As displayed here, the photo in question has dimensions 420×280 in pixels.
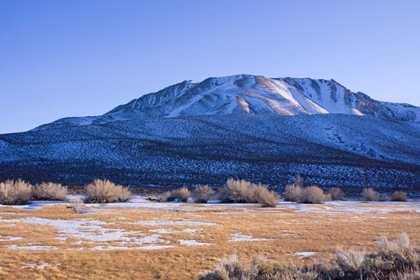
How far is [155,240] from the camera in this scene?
1530cm

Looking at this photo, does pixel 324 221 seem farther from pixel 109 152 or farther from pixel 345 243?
pixel 109 152

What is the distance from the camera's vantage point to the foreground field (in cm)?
1088

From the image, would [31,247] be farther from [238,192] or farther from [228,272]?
[238,192]

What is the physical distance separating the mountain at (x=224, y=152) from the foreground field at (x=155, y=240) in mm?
26404

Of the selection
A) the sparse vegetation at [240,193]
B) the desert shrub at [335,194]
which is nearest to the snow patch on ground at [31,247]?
the sparse vegetation at [240,193]

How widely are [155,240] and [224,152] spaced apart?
5603 cm

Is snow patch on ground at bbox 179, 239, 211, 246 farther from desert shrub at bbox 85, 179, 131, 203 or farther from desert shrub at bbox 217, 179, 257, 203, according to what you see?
desert shrub at bbox 217, 179, 257, 203

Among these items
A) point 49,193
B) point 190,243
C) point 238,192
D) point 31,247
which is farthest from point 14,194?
point 238,192

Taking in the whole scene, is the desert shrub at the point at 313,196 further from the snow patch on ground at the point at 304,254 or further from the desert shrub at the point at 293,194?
the snow patch on ground at the point at 304,254

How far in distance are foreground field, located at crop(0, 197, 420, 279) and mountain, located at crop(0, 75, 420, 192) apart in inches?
1040

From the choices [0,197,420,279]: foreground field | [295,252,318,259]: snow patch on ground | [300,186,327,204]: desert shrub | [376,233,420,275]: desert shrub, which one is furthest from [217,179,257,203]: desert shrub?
[376,233,420,275]: desert shrub

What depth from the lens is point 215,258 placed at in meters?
12.3

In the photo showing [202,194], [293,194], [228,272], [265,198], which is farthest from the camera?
[293,194]

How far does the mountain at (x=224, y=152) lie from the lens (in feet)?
184
